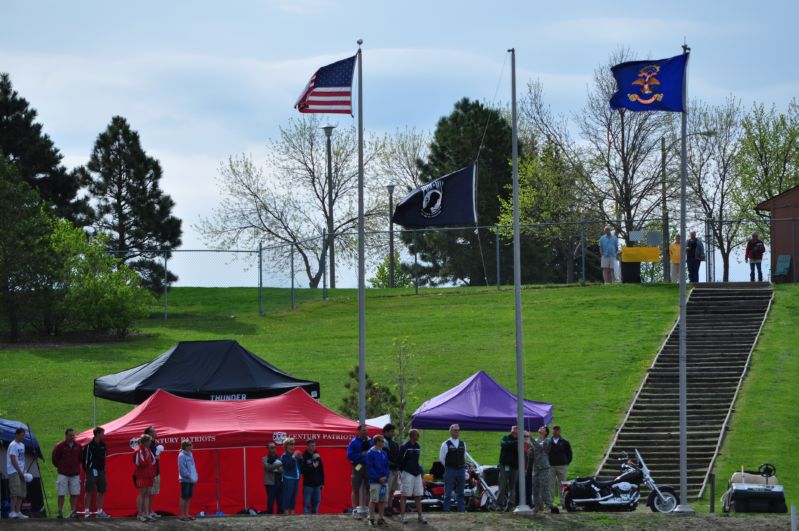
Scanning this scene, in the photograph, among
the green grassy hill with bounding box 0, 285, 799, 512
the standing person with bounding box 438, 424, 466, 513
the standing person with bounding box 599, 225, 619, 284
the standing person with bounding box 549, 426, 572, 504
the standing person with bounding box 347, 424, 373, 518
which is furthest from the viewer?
the standing person with bounding box 599, 225, 619, 284

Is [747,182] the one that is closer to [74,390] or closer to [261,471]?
[74,390]

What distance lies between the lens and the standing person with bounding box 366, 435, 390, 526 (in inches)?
837

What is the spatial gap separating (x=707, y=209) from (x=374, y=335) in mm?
31577

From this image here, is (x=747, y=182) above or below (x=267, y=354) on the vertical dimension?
above

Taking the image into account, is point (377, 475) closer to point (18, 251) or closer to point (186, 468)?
point (186, 468)

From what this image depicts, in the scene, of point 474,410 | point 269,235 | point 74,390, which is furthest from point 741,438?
point 269,235

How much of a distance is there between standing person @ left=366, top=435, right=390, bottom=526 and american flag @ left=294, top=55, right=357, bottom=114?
6.81 meters

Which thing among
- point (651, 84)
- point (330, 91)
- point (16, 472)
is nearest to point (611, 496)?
point (651, 84)

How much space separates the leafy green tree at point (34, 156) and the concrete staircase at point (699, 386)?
96.2 ft

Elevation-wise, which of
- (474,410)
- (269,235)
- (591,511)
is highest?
(269,235)

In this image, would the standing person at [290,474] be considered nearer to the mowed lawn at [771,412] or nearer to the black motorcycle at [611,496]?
the black motorcycle at [611,496]

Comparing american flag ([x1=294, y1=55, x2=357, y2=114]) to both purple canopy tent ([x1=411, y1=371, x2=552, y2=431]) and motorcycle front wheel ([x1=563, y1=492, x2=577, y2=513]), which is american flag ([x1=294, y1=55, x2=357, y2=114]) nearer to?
purple canopy tent ([x1=411, y1=371, x2=552, y2=431])

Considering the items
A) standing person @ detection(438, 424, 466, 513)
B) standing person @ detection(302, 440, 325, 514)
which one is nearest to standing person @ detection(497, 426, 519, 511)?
standing person @ detection(438, 424, 466, 513)

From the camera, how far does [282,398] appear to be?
25234mm
